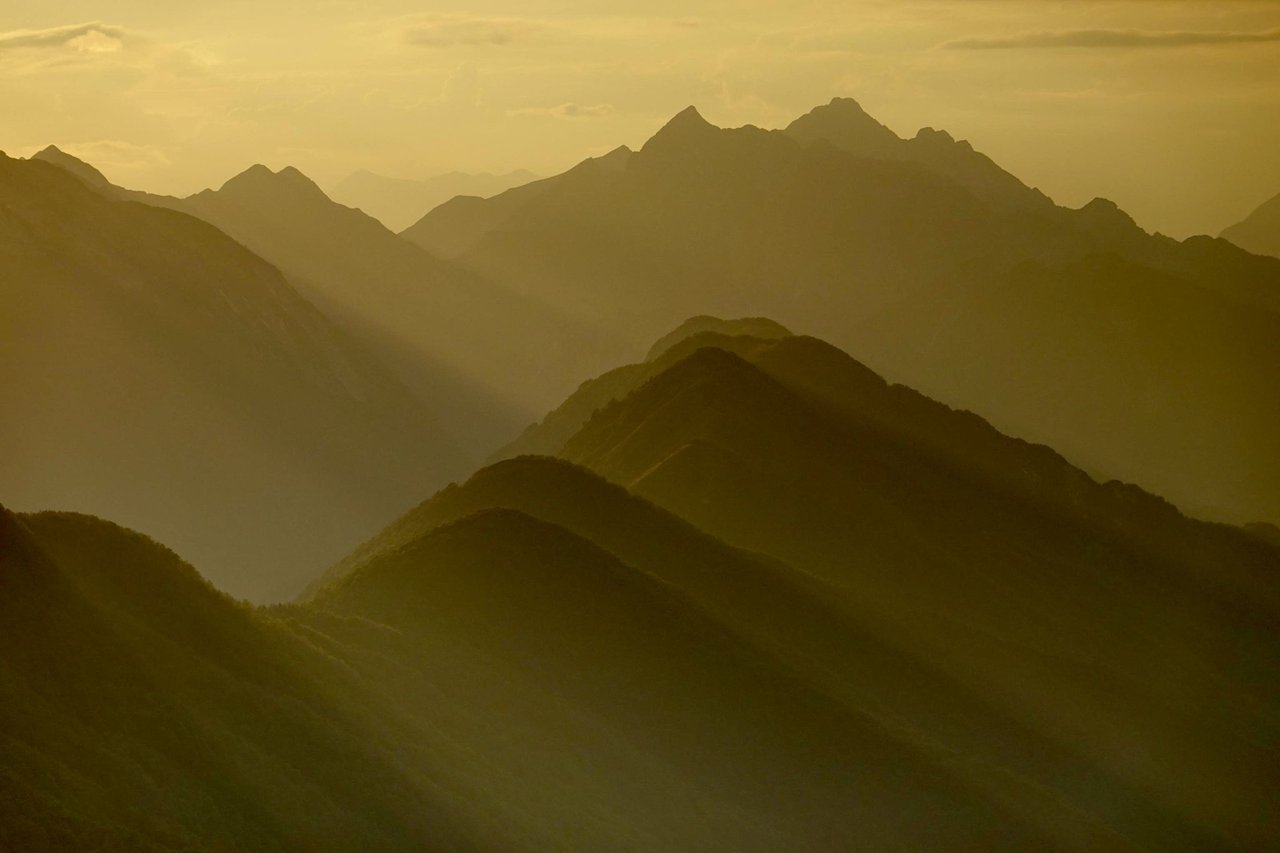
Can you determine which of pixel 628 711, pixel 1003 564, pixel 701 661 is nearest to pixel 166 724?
pixel 628 711

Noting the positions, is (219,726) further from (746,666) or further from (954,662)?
(954,662)

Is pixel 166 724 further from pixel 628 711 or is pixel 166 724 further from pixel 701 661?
pixel 701 661

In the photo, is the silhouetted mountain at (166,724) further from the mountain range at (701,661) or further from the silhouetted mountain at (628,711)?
the silhouetted mountain at (628,711)

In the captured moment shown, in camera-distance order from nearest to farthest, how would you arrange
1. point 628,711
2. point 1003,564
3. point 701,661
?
1. point 628,711
2. point 701,661
3. point 1003,564

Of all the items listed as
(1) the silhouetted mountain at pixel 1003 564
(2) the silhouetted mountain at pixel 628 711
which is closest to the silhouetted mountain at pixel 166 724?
(2) the silhouetted mountain at pixel 628 711

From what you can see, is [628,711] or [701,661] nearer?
[628,711]

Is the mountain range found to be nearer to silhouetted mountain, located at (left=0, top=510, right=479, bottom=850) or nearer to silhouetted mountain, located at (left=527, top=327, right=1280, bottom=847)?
silhouetted mountain, located at (left=0, top=510, right=479, bottom=850)

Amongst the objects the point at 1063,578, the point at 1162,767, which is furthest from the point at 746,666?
the point at 1063,578
